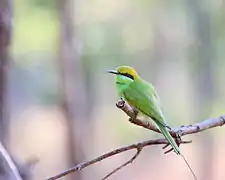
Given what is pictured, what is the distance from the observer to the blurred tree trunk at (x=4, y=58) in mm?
1830

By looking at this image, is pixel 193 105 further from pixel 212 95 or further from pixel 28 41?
pixel 28 41

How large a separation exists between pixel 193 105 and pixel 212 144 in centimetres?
45

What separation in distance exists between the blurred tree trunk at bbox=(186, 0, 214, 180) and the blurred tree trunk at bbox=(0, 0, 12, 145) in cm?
300

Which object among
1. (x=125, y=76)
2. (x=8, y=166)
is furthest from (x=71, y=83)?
(x=8, y=166)

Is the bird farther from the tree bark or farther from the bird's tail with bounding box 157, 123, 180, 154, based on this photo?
the tree bark

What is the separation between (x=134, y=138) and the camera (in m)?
5.33

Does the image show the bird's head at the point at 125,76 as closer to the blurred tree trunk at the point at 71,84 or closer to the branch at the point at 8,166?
the branch at the point at 8,166

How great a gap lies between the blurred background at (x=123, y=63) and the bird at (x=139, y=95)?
327cm

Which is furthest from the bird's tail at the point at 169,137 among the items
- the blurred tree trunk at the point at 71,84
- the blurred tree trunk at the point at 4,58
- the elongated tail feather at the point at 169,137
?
the blurred tree trunk at the point at 71,84

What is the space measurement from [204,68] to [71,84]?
1604 millimetres

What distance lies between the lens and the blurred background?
4.81 meters

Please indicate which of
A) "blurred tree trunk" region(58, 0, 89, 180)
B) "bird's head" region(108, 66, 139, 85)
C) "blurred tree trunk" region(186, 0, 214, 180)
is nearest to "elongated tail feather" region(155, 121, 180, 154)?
A: "bird's head" region(108, 66, 139, 85)

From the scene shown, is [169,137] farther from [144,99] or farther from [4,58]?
[4,58]

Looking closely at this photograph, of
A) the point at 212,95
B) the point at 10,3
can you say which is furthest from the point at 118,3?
the point at 10,3
